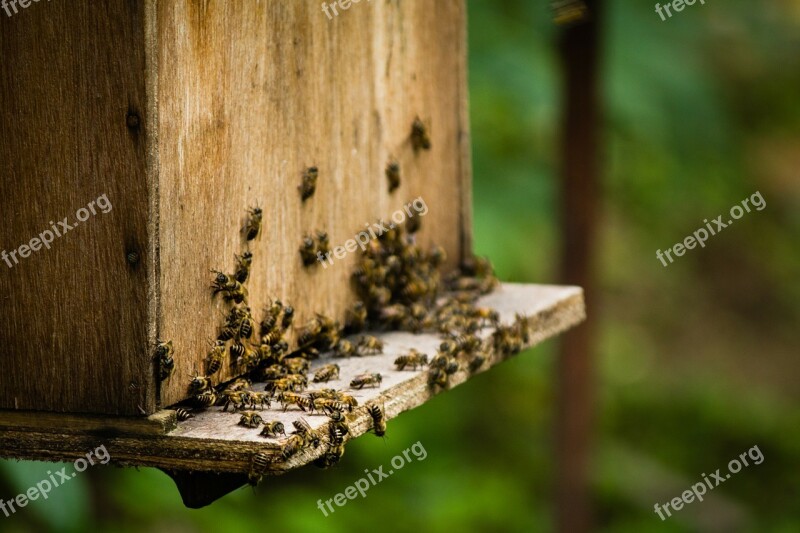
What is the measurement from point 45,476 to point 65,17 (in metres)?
1.49

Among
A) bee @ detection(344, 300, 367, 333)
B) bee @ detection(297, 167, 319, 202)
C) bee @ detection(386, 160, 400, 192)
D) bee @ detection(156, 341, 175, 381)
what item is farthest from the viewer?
bee @ detection(386, 160, 400, 192)

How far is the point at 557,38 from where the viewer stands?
5.96 metres

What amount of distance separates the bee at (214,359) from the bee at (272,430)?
18.6 inches

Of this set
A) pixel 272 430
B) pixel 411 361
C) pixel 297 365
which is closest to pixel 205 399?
pixel 272 430

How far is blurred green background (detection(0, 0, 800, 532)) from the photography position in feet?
18.9

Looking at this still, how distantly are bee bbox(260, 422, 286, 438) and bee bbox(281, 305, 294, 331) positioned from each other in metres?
0.86

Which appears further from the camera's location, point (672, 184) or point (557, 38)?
point (672, 184)

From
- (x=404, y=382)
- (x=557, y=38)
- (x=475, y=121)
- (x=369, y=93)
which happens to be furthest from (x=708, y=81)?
(x=404, y=382)

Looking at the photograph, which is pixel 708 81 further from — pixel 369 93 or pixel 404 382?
pixel 404 382

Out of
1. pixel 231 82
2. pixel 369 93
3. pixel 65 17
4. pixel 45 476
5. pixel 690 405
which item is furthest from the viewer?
pixel 690 405

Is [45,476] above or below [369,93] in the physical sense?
below

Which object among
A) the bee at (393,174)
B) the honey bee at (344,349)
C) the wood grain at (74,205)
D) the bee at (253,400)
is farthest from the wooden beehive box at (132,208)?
the bee at (393,174)

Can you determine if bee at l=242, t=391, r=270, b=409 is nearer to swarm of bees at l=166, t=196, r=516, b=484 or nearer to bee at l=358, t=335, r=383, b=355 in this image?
swarm of bees at l=166, t=196, r=516, b=484

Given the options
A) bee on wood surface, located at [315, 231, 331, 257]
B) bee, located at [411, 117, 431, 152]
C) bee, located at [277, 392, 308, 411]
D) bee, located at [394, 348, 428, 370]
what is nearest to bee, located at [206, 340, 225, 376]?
bee, located at [277, 392, 308, 411]
